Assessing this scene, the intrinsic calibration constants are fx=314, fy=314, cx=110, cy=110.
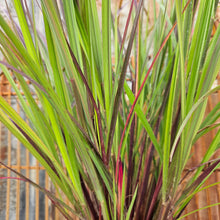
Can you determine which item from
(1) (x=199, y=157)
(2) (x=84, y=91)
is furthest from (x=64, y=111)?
(1) (x=199, y=157)

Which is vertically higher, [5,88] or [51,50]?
[5,88]

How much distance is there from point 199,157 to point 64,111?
1.97ft

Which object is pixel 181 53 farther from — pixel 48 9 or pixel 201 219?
pixel 201 219

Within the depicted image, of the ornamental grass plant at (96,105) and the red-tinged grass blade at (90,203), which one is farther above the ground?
the ornamental grass plant at (96,105)

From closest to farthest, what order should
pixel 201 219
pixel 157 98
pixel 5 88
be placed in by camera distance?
pixel 157 98 → pixel 201 219 → pixel 5 88

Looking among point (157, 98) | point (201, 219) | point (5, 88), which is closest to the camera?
point (157, 98)

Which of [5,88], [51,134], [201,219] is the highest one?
[5,88]

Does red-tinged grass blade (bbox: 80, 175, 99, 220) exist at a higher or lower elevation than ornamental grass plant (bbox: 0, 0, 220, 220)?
lower

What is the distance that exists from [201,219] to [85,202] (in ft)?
1.79

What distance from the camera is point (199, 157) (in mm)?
812

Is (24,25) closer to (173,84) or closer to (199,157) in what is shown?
(173,84)

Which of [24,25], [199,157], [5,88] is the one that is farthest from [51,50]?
[5,88]

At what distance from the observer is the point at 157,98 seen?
A: 17.2 inches

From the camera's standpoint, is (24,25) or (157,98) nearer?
(24,25)
